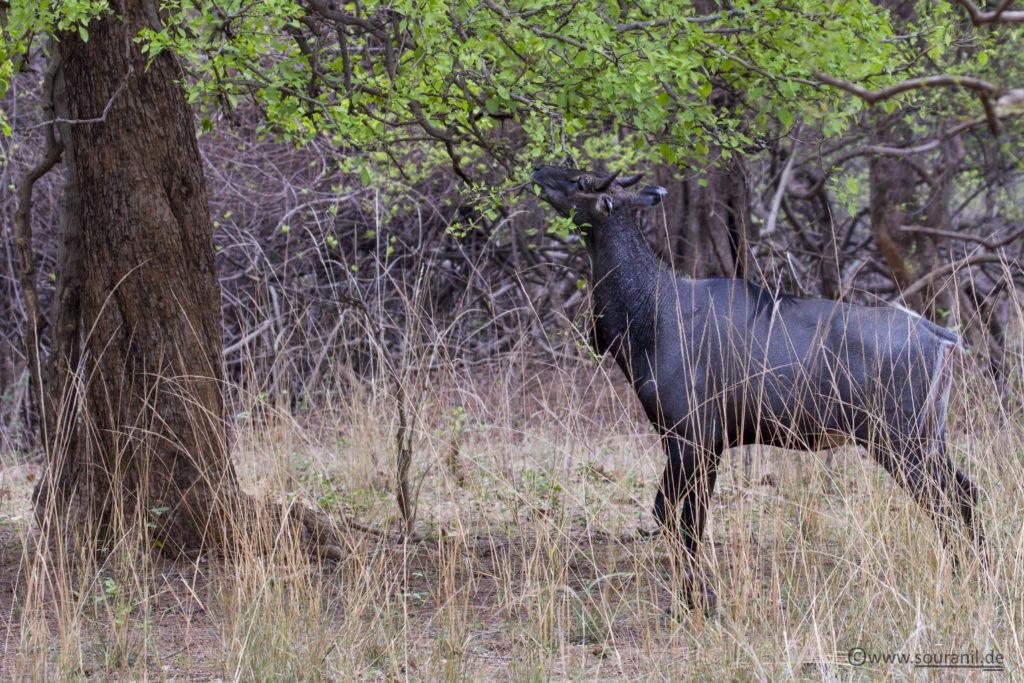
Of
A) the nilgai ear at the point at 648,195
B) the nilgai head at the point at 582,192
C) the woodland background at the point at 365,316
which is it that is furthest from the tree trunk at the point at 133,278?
the nilgai ear at the point at 648,195

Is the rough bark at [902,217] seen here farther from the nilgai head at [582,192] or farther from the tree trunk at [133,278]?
the tree trunk at [133,278]

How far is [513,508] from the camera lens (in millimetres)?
3664

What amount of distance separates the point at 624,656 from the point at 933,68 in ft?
25.8

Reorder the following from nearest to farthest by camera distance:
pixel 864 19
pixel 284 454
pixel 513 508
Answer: pixel 513 508
pixel 864 19
pixel 284 454

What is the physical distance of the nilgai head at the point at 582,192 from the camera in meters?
4.81

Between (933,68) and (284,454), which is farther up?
(933,68)

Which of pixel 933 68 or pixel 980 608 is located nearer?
pixel 980 608

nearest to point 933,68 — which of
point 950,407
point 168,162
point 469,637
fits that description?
point 950,407

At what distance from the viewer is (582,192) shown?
484cm

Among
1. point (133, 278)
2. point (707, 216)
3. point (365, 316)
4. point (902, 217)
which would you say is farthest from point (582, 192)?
point (902, 217)

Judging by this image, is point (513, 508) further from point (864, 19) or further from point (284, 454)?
point (864, 19)

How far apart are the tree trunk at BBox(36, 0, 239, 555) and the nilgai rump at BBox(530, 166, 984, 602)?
1.82 metres

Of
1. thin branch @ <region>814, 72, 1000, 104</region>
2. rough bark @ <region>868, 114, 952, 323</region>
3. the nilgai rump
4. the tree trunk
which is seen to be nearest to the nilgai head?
the nilgai rump

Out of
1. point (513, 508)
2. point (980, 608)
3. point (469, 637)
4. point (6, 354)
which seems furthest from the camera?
point (6, 354)
